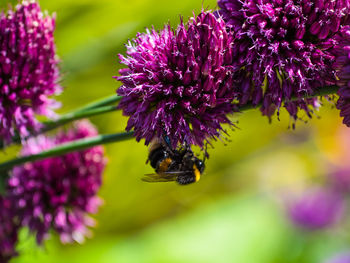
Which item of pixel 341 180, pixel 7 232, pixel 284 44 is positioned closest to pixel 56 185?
pixel 7 232

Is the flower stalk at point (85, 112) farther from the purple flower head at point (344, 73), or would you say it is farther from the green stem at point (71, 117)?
the purple flower head at point (344, 73)

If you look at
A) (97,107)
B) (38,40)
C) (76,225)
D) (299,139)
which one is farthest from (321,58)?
(299,139)

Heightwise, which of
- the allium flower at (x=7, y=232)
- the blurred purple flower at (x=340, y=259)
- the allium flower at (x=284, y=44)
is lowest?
the blurred purple flower at (x=340, y=259)

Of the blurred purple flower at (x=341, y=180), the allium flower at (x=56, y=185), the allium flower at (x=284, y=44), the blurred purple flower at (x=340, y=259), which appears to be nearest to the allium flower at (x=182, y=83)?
the allium flower at (x=284, y=44)

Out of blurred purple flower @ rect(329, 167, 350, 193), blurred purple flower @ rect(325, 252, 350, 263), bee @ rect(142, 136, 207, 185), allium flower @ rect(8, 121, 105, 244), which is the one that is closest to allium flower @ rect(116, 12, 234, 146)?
bee @ rect(142, 136, 207, 185)

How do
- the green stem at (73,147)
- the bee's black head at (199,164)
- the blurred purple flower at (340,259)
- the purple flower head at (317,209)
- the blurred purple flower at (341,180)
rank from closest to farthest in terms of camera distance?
the green stem at (73,147) → the bee's black head at (199,164) → the blurred purple flower at (340,259) → the purple flower head at (317,209) → the blurred purple flower at (341,180)

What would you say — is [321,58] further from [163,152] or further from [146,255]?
[146,255]
